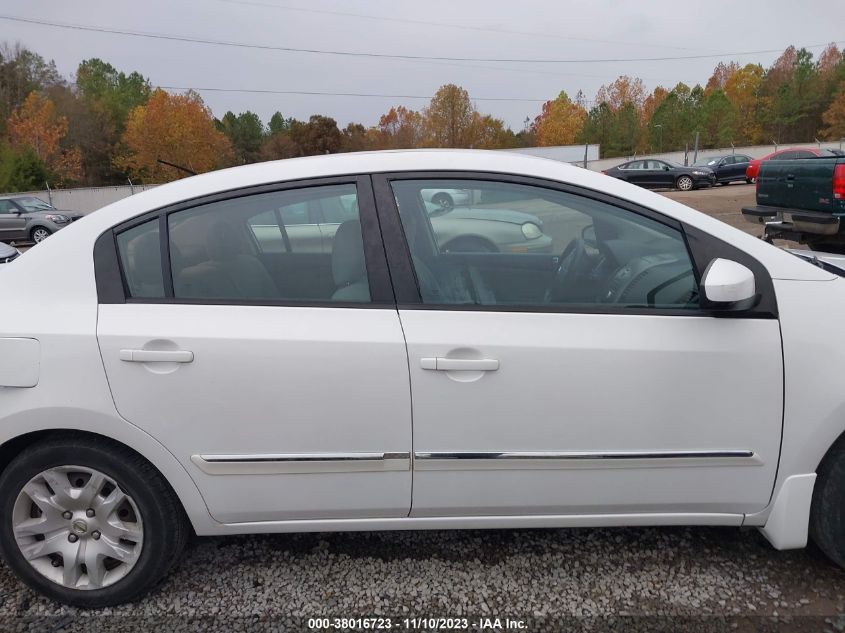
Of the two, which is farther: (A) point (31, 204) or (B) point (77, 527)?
(A) point (31, 204)

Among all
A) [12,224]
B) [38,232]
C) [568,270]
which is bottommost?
[38,232]

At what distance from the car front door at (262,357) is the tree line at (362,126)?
4089 centimetres

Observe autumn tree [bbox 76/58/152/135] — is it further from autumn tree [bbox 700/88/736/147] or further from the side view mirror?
the side view mirror

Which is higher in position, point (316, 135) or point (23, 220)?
point (316, 135)

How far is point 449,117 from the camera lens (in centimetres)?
4984

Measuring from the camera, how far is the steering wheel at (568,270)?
7.15 feet

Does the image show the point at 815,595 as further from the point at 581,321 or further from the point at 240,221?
the point at 240,221

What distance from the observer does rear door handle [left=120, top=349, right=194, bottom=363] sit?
2023 mm

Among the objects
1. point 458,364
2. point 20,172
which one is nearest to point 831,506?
point 458,364

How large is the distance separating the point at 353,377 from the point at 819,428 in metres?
1.59

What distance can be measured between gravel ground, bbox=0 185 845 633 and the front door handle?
89 centimetres

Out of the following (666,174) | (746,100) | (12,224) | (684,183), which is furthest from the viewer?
(746,100)

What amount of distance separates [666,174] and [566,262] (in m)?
26.4

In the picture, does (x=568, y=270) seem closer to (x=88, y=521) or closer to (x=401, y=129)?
(x=88, y=521)
